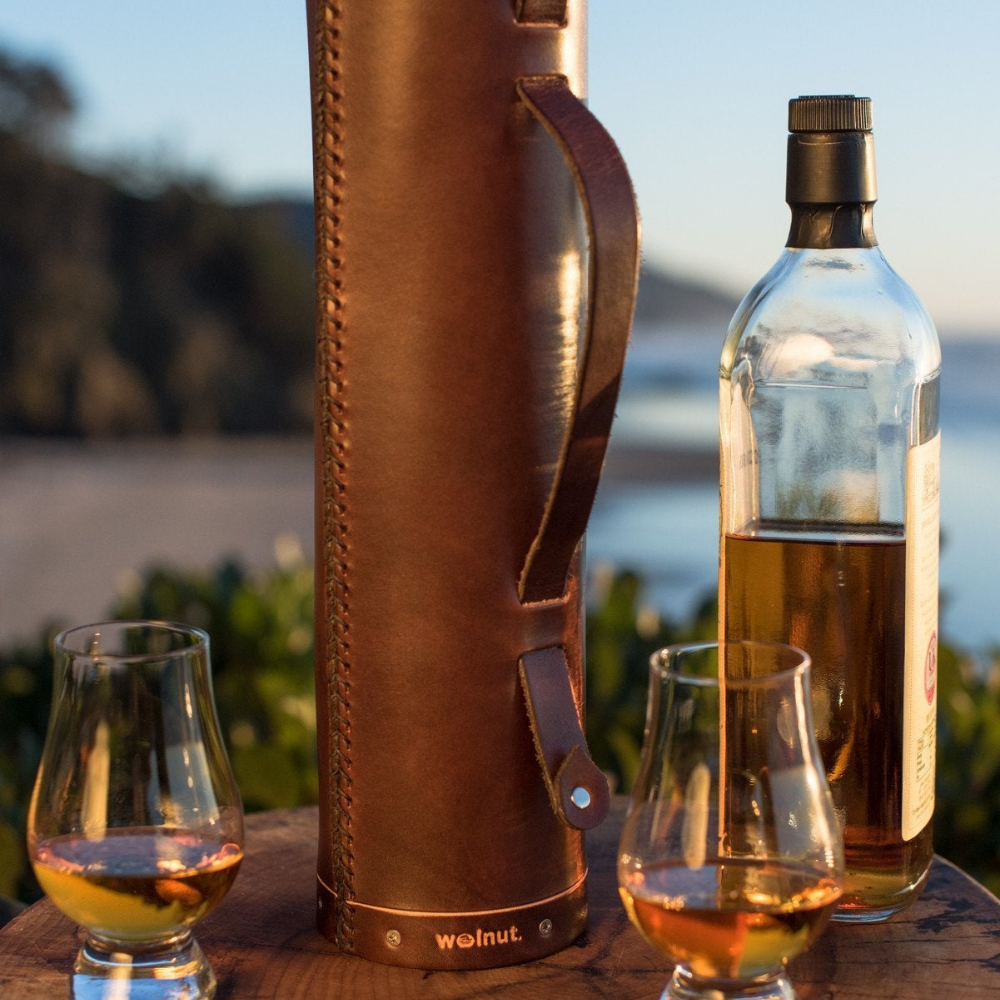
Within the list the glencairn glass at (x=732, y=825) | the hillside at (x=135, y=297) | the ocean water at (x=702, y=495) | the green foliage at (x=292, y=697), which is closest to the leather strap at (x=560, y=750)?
the glencairn glass at (x=732, y=825)

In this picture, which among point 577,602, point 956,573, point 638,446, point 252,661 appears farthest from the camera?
point 638,446

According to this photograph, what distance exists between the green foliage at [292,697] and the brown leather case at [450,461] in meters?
0.96

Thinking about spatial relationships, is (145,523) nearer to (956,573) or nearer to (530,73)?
(956,573)

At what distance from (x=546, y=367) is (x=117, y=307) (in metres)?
9.84

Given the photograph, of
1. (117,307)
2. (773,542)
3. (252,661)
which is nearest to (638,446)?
(117,307)

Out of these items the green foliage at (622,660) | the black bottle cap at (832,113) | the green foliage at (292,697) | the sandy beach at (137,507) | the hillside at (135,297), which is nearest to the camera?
the black bottle cap at (832,113)

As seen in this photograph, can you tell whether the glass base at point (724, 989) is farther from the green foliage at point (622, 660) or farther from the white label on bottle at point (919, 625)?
the green foliage at point (622, 660)

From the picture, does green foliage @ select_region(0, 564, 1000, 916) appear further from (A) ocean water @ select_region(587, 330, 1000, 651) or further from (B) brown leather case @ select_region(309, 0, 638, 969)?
(B) brown leather case @ select_region(309, 0, 638, 969)

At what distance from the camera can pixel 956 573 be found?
678 centimetres

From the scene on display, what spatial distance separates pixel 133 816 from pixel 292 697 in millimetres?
1305

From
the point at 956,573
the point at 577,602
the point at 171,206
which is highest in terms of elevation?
the point at 171,206

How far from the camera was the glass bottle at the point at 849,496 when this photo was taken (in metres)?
1.26

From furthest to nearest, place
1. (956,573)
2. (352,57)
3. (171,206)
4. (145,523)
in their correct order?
(171,206), (145,523), (956,573), (352,57)

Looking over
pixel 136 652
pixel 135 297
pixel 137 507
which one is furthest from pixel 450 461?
pixel 135 297
